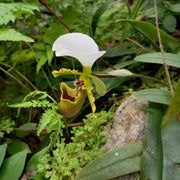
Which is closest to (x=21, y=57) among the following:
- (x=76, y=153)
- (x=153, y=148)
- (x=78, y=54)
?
(x=78, y=54)

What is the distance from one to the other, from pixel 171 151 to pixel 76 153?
14.4 inches

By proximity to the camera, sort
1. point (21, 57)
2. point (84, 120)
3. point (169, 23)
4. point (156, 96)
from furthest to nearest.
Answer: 1. point (169, 23)
2. point (21, 57)
3. point (84, 120)
4. point (156, 96)

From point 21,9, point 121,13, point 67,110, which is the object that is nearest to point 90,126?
point 67,110

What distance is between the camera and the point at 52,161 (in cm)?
82

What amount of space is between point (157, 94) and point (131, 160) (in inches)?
10.9

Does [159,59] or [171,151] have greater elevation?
[159,59]

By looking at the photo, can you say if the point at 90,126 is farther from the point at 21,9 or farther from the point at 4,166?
the point at 21,9

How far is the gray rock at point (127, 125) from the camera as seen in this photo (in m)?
0.81

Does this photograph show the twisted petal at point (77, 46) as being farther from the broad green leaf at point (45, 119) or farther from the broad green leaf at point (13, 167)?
the broad green leaf at point (13, 167)

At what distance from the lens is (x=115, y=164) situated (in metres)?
0.70

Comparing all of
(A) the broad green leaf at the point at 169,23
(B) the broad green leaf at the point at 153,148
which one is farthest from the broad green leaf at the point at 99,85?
(A) the broad green leaf at the point at 169,23

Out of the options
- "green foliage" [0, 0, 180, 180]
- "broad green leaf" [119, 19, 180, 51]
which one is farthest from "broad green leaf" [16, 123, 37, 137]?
"broad green leaf" [119, 19, 180, 51]

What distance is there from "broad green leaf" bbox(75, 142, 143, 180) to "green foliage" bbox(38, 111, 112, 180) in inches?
2.4

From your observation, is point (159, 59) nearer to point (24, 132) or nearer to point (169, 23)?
point (169, 23)
